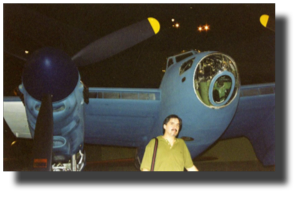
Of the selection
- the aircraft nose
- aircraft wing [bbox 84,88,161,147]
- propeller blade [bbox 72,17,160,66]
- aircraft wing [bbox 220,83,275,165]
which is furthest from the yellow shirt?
aircraft wing [bbox 220,83,275,165]

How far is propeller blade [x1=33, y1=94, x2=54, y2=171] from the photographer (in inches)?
170

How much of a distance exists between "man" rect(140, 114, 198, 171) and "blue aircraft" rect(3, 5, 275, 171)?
2649 millimetres

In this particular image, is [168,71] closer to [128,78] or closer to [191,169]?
[191,169]

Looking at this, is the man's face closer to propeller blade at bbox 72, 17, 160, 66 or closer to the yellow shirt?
the yellow shirt

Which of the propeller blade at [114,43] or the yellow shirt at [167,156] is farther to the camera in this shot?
the propeller blade at [114,43]

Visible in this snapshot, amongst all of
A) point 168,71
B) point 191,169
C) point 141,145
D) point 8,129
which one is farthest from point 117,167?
point 191,169

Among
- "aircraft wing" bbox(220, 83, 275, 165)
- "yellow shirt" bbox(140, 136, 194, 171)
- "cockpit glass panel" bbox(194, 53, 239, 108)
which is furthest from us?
"aircraft wing" bbox(220, 83, 275, 165)

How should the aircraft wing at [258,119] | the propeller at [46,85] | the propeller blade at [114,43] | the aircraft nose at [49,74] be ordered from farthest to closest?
the aircraft wing at [258,119] → the propeller blade at [114,43] → the aircraft nose at [49,74] → the propeller at [46,85]

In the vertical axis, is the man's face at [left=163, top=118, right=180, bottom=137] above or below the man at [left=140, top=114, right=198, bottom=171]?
above

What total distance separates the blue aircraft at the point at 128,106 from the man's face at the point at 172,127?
2.57 metres

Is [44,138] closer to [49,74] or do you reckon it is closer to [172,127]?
[49,74]

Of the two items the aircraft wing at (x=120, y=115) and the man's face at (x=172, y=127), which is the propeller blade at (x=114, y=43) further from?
the man's face at (x=172, y=127)

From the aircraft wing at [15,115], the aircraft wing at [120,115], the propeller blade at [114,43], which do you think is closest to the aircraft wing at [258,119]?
the aircraft wing at [120,115]

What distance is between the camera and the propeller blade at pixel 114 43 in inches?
262
